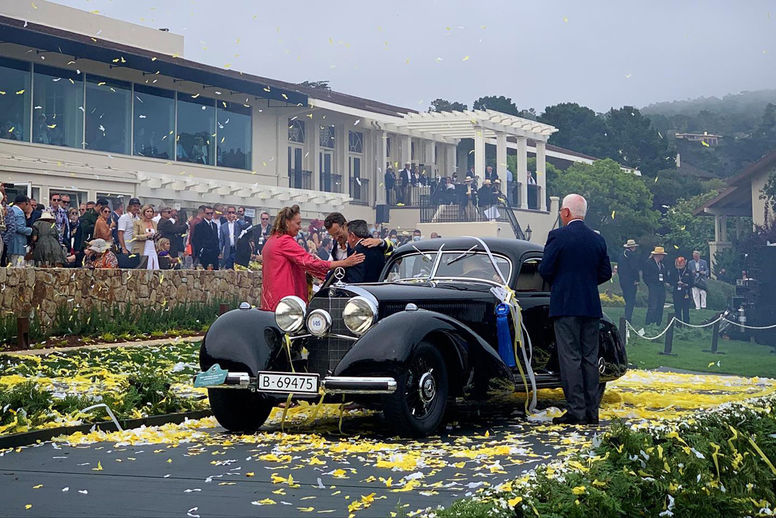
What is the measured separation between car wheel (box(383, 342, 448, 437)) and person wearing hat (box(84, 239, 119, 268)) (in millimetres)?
12383

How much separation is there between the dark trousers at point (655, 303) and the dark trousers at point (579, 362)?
1474 cm

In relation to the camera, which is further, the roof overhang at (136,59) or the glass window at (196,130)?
the glass window at (196,130)

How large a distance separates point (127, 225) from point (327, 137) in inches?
893

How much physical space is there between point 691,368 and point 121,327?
9961 mm

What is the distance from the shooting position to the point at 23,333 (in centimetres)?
1595

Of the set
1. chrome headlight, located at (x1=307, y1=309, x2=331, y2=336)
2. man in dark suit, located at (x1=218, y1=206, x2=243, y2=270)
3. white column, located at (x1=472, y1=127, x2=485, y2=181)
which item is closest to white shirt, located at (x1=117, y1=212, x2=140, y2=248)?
man in dark suit, located at (x1=218, y1=206, x2=243, y2=270)

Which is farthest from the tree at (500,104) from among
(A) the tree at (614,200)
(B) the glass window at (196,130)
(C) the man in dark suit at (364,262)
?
(C) the man in dark suit at (364,262)

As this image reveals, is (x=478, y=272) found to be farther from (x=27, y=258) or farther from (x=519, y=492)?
(x=27, y=258)

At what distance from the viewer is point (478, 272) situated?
10.8 meters

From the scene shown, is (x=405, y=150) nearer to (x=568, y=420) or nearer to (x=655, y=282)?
(x=655, y=282)

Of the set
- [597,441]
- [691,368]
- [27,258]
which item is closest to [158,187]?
[27,258]

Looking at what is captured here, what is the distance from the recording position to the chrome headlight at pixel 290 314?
9609 mm

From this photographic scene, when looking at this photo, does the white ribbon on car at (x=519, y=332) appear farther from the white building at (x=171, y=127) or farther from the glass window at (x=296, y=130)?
the glass window at (x=296, y=130)

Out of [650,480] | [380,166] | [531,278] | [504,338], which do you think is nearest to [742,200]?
[380,166]
